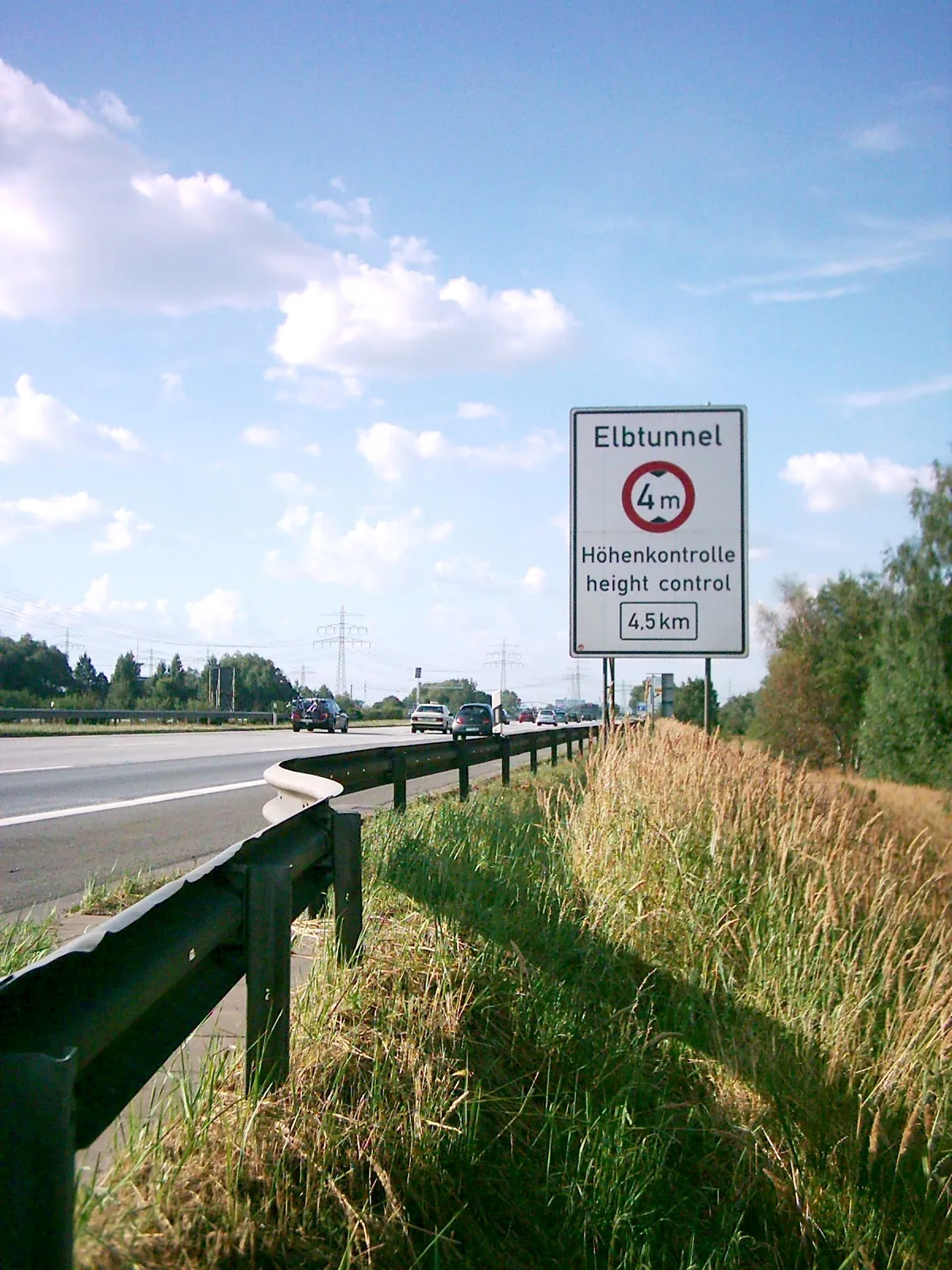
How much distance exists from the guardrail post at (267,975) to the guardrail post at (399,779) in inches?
265

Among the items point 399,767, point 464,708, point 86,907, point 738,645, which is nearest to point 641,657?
point 738,645

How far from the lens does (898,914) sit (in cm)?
568

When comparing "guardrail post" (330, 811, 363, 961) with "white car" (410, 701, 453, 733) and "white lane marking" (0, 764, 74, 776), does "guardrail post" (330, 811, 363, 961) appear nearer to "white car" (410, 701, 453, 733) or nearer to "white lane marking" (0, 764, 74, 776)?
"white lane marking" (0, 764, 74, 776)

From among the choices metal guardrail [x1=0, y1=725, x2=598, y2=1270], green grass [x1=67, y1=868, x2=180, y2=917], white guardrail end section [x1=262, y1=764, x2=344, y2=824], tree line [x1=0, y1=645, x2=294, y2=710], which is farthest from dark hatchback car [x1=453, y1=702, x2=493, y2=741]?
metal guardrail [x1=0, y1=725, x2=598, y2=1270]

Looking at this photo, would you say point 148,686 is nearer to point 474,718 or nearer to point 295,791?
point 474,718

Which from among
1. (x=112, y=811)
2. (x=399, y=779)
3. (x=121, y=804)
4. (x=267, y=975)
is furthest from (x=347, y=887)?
(x=121, y=804)

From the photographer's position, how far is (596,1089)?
436cm

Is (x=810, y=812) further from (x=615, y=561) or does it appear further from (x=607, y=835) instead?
(x=615, y=561)

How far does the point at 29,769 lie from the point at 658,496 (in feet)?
38.2

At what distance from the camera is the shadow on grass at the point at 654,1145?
11.5 feet

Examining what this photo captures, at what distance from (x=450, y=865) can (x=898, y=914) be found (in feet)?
7.55

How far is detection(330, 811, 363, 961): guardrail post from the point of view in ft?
15.5

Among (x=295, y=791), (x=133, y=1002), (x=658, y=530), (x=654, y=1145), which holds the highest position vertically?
(x=658, y=530)

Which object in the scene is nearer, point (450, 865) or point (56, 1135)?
point (56, 1135)
